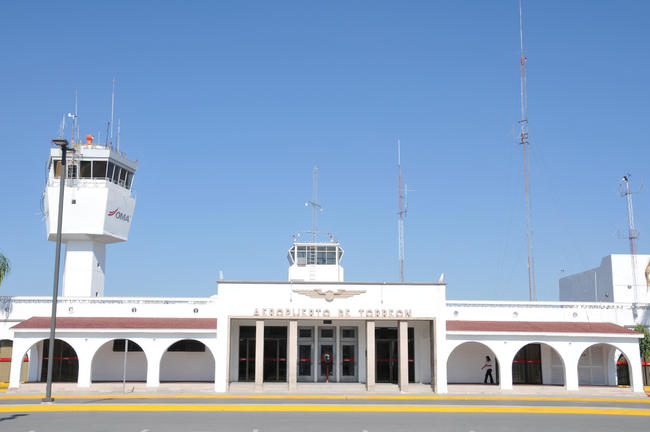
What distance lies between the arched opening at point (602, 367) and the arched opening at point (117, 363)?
25.2 m

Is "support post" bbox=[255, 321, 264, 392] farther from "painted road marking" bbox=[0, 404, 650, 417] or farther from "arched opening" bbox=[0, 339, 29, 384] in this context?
"arched opening" bbox=[0, 339, 29, 384]

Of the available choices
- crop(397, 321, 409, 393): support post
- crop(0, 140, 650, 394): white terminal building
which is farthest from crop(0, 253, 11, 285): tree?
crop(397, 321, 409, 393): support post

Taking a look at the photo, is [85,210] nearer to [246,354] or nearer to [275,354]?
[246,354]

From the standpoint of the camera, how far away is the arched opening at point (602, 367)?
37.2 meters

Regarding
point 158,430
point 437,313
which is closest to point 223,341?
point 437,313

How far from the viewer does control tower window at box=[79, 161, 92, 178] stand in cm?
4147

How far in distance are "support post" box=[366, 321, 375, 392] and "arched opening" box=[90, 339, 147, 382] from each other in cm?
1255

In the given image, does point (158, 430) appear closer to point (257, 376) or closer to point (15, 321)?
point (257, 376)

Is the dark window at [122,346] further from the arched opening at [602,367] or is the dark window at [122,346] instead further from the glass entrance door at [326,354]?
the arched opening at [602,367]

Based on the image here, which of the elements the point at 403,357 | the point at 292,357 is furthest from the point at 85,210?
the point at 403,357

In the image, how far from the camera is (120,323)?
113 ft

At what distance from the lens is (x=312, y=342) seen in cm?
3816

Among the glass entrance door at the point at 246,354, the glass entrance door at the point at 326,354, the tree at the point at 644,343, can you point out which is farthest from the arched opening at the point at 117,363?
the tree at the point at 644,343

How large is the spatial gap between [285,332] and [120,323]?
9.36 meters
